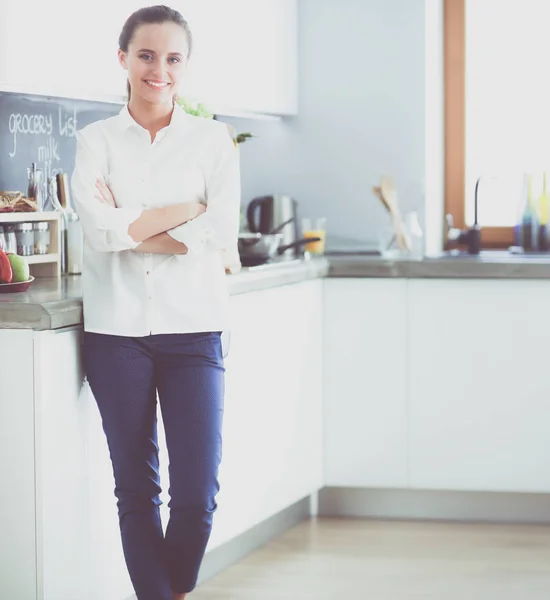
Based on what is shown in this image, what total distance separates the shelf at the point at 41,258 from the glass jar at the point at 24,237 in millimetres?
19

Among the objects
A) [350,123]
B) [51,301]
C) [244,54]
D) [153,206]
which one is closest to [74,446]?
[51,301]

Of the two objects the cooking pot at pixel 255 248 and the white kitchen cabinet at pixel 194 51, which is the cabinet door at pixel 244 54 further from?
the cooking pot at pixel 255 248

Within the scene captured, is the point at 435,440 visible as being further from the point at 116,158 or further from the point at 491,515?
the point at 116,158

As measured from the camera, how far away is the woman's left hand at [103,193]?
7.84 feet

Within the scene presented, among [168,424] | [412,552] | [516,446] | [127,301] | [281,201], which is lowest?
[412,552]

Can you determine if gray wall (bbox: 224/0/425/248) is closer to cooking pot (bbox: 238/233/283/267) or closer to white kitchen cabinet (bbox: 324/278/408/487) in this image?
white kitchen cabinet (bbox: 324/278/408/487)

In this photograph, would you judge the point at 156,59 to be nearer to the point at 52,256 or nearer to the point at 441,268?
the point at 52,256

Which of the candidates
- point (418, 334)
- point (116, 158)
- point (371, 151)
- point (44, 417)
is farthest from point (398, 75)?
point (44, 417)

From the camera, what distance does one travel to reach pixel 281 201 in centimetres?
407

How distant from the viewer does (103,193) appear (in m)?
2.40

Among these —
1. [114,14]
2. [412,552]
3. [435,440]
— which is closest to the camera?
[114,14]

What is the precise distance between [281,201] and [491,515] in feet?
4.16

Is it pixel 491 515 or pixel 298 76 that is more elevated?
pixel 298 76

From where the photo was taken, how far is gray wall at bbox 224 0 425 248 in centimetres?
413
